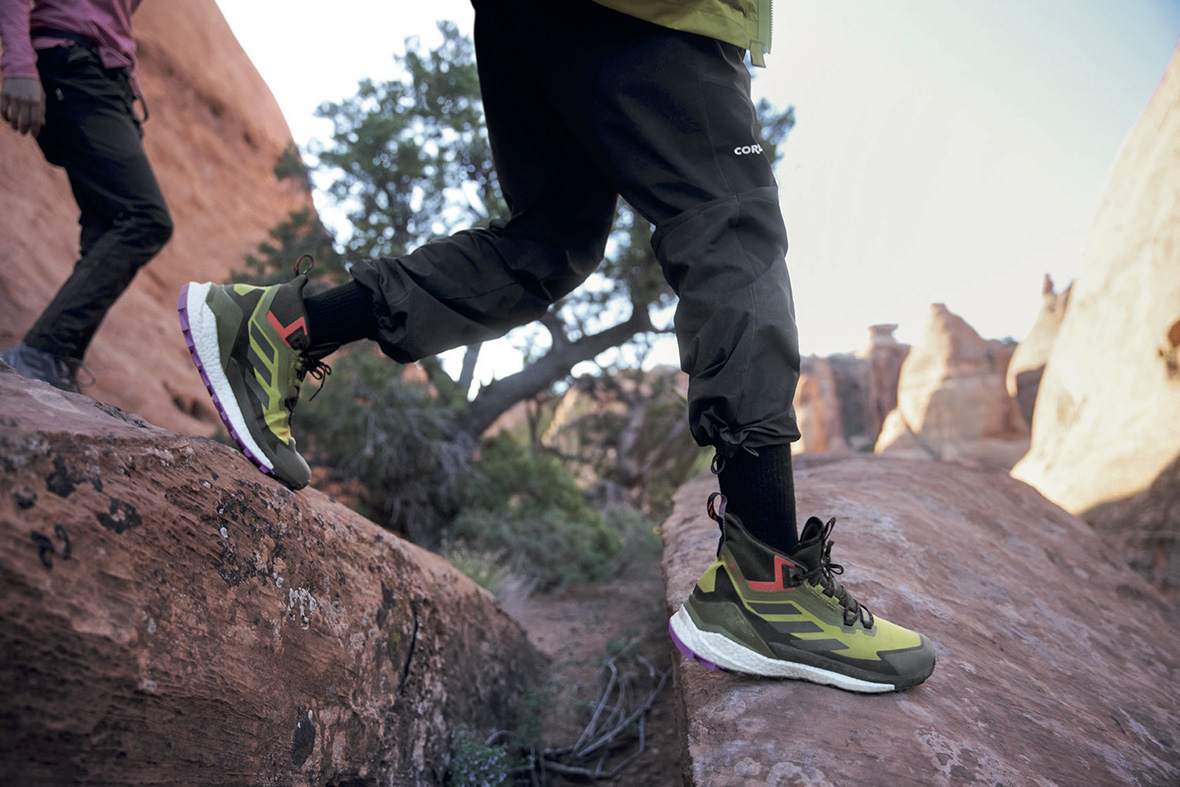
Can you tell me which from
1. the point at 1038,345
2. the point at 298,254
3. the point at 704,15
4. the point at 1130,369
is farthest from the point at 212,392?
the point at 1038,345

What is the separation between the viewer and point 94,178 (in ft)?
6.37

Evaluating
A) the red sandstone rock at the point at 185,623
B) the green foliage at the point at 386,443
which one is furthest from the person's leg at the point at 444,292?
the green foliage at the point at 386,443

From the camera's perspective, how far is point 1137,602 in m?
2.63

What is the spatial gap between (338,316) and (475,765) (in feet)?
3.56

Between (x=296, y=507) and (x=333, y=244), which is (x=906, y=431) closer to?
(x=333, y=244)

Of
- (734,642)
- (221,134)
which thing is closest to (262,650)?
(734,642)

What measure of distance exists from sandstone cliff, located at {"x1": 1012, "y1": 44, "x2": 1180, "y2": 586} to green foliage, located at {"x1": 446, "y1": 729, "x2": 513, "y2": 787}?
537 centimetres

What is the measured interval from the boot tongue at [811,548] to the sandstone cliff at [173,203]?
5715 mm

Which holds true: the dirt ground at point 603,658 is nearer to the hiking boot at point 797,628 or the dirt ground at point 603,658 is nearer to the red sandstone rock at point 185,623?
the hiking boot at point 797,628

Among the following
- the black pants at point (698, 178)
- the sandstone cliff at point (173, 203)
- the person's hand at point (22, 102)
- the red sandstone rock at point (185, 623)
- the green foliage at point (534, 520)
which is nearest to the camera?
the red sandstone rock at point (185, 623)

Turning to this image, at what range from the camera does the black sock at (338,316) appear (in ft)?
4.53

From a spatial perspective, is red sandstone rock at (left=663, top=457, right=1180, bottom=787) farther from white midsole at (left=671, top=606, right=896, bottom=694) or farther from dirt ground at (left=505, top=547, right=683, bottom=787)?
dirt ground at (left=505, top=547, right=683, bottom=787)

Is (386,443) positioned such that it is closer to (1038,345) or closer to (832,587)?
(832,587)

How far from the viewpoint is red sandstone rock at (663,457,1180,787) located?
99cm
